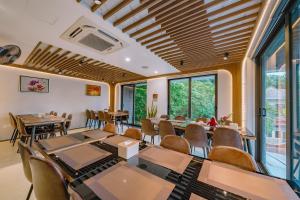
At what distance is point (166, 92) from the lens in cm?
593

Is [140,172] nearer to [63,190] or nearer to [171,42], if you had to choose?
[63,190]

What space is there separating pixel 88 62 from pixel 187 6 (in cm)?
370

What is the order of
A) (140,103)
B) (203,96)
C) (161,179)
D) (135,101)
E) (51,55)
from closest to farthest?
(161,179) < (51,55) < (203,96) < (140,103) < (135,101)

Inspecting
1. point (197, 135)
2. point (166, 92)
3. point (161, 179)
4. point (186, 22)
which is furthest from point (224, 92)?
point (161, 179)

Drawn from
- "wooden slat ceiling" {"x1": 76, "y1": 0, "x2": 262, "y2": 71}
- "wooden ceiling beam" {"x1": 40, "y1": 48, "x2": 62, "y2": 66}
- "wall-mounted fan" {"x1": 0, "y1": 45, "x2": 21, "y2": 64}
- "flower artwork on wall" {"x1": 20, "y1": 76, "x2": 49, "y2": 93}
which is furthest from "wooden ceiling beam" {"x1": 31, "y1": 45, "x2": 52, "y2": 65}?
"wooden slat ceiling" {"x1": 76, "y1": 0, "x2": 262, "y2": 71}

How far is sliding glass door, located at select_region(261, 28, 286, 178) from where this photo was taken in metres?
1.98

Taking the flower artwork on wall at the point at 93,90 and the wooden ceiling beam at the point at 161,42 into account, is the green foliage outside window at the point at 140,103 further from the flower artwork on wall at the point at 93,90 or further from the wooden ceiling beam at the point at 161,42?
the wooden ceiling beam at the point at 161,42

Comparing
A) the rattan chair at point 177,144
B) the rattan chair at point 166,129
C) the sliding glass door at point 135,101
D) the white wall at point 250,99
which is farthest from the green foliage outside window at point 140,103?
the rattan chair at point 177,144

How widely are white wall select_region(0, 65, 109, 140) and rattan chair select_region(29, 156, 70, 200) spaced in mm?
5425

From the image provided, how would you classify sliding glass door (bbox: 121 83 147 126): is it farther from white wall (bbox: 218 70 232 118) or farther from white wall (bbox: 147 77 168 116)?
white wall (bbox: 218 70 232 118)

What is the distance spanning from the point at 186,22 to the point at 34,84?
6.06m

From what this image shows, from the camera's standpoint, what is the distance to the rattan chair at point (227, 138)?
7.19 feet

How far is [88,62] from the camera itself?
4410mm

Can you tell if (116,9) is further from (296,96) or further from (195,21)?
(296,96)
